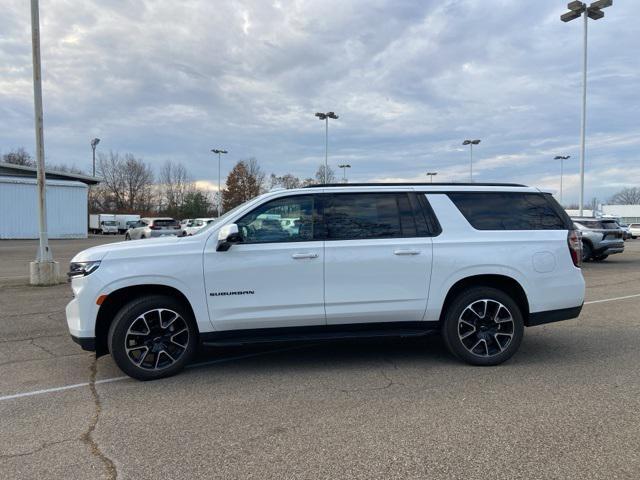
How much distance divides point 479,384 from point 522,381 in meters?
0.45

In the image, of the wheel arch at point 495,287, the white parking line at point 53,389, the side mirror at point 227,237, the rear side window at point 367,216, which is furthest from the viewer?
the wheel arch at point 495,287

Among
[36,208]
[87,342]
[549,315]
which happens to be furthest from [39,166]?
[36,208]

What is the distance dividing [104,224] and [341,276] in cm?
5834

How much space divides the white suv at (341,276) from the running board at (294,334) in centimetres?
1

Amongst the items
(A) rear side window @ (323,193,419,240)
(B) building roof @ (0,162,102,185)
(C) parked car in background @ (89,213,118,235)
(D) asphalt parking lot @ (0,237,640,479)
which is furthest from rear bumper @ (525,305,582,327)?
(C) parked car in background @ (89,213,118,235)

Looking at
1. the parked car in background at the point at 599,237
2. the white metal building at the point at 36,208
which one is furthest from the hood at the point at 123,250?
the white metal building at the point at 36,208

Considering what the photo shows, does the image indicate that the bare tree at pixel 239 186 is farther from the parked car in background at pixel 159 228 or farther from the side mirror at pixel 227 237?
the side mirror at pixel 227 237

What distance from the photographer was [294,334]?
5023 millimetres

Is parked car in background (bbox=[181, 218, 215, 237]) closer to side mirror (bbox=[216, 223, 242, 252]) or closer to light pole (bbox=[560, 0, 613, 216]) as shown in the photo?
side mirror (bbox=[216, 223, 242, 252])

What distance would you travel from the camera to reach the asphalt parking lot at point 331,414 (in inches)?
126

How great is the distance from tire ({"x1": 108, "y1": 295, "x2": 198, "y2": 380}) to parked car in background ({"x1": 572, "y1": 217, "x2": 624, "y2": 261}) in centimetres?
1692

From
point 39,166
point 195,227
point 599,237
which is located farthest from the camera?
point 195,227

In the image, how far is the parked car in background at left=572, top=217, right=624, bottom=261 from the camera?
708 inches

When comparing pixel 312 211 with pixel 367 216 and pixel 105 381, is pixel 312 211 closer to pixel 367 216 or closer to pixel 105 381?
pixel 367 216
